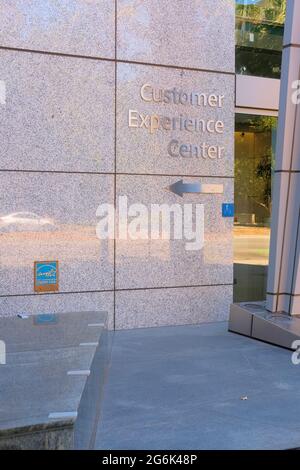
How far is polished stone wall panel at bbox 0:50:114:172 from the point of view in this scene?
6652mm

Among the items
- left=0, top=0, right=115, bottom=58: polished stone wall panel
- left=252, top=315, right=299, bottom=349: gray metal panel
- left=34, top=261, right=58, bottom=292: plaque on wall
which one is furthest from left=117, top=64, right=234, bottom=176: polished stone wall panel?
left=252, top=315, right=299, bottom=349: gray metal panel

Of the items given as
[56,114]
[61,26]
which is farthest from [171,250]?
[61,26]

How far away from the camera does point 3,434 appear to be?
2.70m

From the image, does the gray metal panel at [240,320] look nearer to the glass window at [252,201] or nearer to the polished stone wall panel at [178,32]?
the glass window at [252,201]

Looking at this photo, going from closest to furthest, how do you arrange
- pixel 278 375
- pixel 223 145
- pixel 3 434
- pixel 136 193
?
pixel 3 434 < pixel 278 375 < pixel 136 193 < pixel 223 145

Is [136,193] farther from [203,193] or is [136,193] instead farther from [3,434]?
[3,434]

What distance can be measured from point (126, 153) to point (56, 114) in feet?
3.87

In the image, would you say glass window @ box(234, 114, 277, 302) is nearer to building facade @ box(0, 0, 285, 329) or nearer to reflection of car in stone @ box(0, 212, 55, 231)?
building facade @ box(0, 0, 285, 329)

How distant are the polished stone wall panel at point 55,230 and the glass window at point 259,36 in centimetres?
339

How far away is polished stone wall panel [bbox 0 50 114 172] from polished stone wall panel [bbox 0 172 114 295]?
0.74 feet

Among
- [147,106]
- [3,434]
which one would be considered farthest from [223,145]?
[3,434]

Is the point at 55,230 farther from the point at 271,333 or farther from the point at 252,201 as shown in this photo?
the point at 252,201

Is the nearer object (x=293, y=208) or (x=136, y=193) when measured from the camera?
(x=293, y=208)
